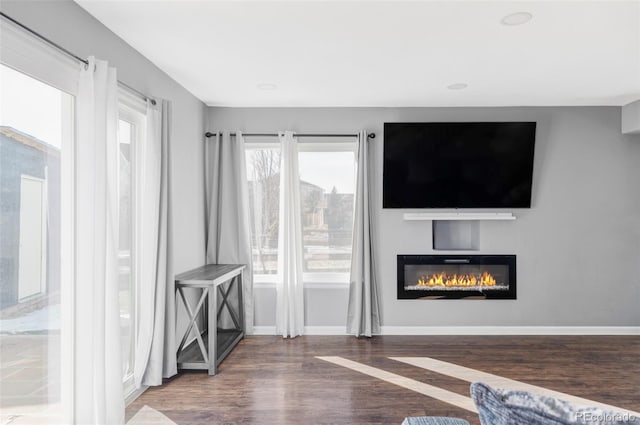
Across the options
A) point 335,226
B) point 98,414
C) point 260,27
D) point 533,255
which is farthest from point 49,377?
A: point 533,255

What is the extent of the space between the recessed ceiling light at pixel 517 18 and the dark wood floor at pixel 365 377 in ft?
8.54

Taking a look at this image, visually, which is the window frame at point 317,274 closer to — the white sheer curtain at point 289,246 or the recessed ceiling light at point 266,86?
the white sheer curtain at point 289,246

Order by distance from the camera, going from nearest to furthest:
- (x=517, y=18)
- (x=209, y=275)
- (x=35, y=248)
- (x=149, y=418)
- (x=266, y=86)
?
1. (x=35, y=248)
2. (x=517, y=18)
3. (x=149, y=418)
4. (x=209, y=275)
5. (x=266, y=86)

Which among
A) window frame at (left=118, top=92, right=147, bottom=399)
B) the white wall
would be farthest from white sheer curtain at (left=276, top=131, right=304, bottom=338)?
window frame at (left=118, top=92, right=147, bottom=399)

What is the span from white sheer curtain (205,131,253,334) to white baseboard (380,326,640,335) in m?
1.75

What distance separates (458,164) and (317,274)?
2056 mm

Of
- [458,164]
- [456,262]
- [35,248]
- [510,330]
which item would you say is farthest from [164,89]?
[510,330]

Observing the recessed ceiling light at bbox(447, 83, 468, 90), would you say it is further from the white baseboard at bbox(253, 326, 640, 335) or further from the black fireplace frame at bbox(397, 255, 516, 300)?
the white baseboard at bbox(253, 326, 640, 335)

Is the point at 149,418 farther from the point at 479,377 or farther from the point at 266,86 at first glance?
the point at 266,86

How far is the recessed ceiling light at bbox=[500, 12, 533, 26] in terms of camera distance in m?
2.44

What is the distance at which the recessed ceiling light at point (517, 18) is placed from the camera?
8.01ft

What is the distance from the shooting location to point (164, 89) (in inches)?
140

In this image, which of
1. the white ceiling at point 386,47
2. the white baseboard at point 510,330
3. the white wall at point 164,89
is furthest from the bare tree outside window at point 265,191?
the white baseboard at point 510,330

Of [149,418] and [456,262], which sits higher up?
[456,262]
